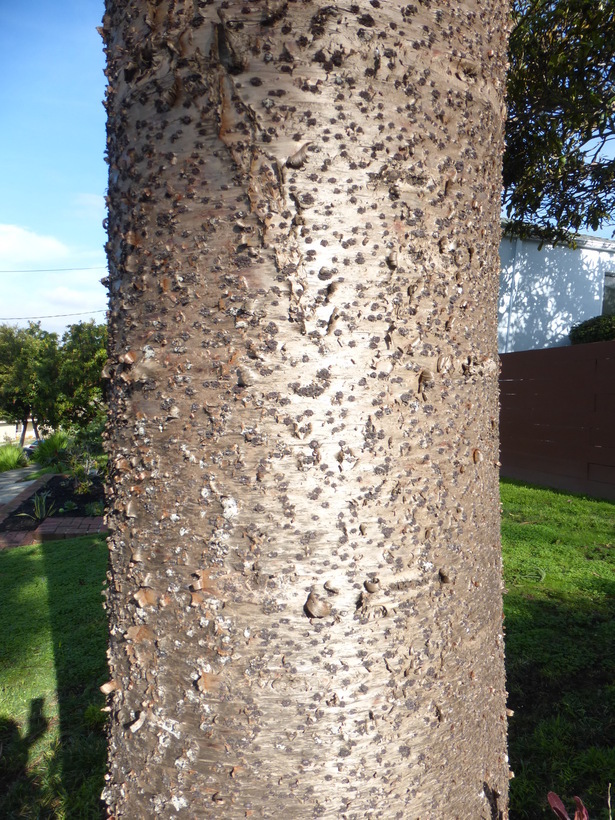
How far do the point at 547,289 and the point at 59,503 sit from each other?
11.7 m

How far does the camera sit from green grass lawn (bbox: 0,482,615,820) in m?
2.60

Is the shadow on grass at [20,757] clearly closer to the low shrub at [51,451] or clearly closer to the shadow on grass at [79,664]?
the shadow on grass at [79,664]

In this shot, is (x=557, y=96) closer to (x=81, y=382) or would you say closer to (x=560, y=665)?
(x=560, y=665)

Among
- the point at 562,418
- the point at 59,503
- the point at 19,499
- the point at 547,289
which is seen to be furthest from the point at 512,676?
the point at 547,289

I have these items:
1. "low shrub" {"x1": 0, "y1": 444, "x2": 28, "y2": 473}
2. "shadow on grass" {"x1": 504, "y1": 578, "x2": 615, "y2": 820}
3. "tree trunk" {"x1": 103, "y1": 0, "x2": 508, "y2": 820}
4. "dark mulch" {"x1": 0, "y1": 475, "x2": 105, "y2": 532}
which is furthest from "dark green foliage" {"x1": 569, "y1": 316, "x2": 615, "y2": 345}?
"low shrub" {"x1": 0, "y1": 444, "x2": 28, "y2": 473}

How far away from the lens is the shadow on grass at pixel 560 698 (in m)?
2.52

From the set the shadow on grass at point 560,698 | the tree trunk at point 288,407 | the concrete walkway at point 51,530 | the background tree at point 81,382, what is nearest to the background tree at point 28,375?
the background tree at point 81,382

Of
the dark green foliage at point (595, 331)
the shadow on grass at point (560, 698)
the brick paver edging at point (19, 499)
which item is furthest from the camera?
the dark green foliage at point (595, 331)

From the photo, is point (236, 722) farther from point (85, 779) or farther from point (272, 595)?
point (85, 779)

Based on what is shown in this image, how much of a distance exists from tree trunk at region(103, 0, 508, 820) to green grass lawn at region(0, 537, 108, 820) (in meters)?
2.05

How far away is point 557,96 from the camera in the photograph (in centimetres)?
670

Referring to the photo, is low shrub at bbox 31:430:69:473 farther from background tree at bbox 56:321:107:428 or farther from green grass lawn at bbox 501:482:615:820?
green grass lawn at bbox 501:482:615:820

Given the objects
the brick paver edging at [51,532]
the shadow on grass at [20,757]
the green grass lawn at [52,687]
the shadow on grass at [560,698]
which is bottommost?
the shadow on grass at [20,757]

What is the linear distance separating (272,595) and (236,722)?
21 centimetres
